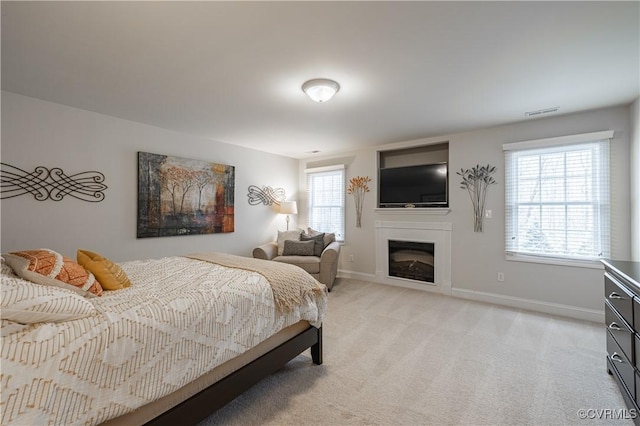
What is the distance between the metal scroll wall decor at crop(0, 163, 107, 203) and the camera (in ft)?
8.84

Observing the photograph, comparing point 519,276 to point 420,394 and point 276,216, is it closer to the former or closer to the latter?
point 420,394

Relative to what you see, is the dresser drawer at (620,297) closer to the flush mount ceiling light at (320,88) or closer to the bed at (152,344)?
the bed at (152,344)

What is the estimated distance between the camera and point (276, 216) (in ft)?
18.3

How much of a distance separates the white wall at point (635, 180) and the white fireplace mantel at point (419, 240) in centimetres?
187

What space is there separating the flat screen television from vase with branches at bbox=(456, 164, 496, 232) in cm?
34

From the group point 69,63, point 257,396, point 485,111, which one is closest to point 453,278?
point 485,111

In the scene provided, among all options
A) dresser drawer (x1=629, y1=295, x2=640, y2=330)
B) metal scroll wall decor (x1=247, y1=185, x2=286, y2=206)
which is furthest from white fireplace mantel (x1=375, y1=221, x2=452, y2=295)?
dresser drawer (x1=629, y1=295, x2=640, y2=330)

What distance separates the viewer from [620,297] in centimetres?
177

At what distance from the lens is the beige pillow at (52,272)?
141cm

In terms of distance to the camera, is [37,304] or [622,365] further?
[622,365]

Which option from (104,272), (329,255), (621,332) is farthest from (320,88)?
(621,332)

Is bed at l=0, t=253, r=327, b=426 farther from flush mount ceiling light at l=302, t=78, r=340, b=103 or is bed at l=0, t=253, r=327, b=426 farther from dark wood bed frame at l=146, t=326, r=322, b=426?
flush mount ceiling light at l=302, t=78, r=340, b=103

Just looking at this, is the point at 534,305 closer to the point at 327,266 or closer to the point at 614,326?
the point at 614,326

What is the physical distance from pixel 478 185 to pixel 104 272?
438 cm
